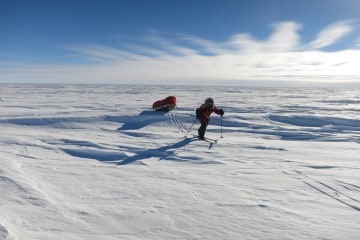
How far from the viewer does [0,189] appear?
4227mm

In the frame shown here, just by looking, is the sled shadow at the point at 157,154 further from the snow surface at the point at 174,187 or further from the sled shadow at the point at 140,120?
the sled shadow at the point at 140,120

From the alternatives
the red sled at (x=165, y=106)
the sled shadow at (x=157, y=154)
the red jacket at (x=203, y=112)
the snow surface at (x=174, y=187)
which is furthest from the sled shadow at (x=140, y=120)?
the sled shadow at (x=157, y=154)

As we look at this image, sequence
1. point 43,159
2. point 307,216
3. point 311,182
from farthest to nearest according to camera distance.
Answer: point 43,159 < point 311,182 < point 307,216

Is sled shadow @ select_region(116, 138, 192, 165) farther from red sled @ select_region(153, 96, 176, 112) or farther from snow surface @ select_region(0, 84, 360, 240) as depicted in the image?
red sled @ select_region(153, 96, 176, 112)

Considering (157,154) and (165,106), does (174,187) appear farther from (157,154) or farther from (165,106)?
(165,106)

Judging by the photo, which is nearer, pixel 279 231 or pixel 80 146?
pixel 279 231

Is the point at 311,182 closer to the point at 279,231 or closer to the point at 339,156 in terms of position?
the point at 279,231

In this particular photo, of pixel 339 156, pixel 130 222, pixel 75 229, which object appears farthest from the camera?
pixel 339 156

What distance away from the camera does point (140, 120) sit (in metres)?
12.3

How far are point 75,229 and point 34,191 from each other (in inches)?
51.4

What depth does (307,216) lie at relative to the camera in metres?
3.85

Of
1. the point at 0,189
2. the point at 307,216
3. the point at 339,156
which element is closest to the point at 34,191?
the point at 0,189

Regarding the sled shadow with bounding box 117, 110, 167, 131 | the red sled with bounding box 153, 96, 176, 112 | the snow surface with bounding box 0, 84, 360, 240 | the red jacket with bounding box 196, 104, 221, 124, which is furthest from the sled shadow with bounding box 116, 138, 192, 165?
the red sled with bounding box 153, 96, 176, 112

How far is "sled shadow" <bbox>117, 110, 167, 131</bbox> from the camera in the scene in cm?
1116
